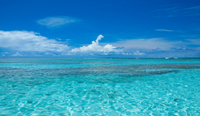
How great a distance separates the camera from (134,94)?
982cm

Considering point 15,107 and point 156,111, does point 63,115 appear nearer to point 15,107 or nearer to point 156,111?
point 15,107

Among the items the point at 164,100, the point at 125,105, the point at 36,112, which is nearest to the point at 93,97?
the point at 125,105

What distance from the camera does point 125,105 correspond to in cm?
779

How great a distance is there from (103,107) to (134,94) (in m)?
3.13

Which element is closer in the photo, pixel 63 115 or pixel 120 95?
pixel 63 115

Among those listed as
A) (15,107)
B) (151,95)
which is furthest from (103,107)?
(15,107)

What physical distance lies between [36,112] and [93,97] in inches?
134

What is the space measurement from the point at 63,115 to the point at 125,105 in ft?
10.3

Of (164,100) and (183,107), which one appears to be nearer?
(183,107)

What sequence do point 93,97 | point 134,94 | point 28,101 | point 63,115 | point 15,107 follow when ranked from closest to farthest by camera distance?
point 63,115 → point 15,107 → point 28,101 → point 93,97 → point 134,94

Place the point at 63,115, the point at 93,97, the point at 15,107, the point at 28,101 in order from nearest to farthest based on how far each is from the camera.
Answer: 1. the point at 63,115
2. the point at 15,107
3. the point at 28,101
4. the point at 93,97

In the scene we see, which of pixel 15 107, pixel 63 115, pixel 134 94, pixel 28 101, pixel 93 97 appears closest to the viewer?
pixel 63 115

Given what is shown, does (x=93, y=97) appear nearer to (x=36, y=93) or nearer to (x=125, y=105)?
(x=125, y=105)

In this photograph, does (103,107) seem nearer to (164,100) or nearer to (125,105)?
(125,105)
